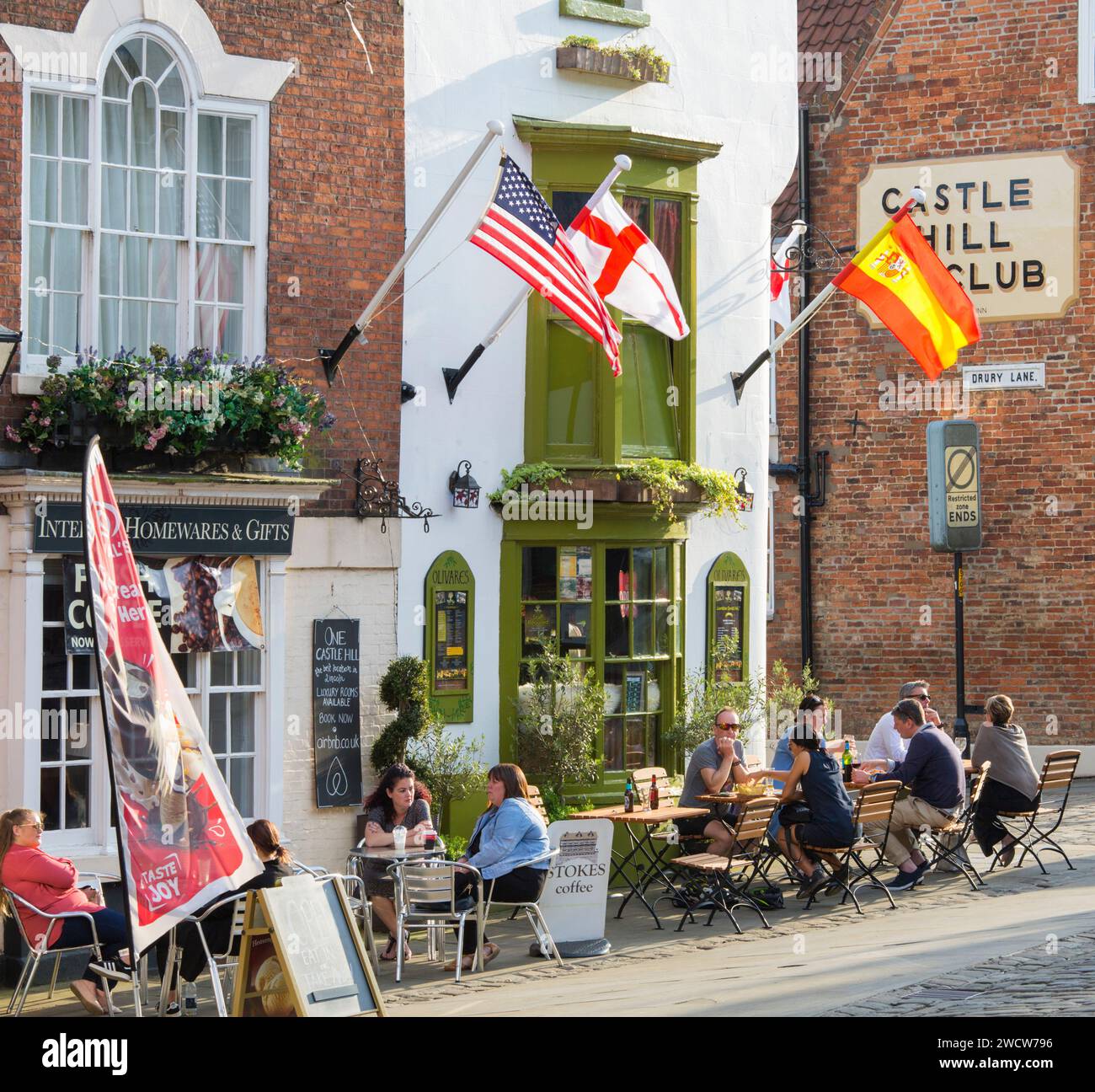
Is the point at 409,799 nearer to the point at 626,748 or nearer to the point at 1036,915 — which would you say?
the point at 626,748

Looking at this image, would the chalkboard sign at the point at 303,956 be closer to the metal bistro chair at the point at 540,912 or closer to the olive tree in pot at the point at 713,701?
the metal bistro chair at the point at 540,912

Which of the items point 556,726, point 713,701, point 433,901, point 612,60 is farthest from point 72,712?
point 612,60

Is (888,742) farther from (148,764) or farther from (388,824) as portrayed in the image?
(148,764)

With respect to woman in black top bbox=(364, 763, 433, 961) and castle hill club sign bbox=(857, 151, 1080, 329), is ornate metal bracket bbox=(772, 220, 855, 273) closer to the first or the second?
castle hill club sign bbox=(857, 151, 1080, 329)

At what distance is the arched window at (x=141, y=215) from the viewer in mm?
11930

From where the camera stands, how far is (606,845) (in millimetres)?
11961

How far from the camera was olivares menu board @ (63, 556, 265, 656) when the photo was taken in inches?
464

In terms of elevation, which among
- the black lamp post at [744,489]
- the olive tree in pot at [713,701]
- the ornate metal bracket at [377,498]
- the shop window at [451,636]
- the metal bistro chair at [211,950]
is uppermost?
the black lamp post at [744,489]

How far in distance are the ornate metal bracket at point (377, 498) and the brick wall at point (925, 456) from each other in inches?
362

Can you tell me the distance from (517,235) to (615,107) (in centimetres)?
309

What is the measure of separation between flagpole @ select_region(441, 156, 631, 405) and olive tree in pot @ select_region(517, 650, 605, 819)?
233 centimetres

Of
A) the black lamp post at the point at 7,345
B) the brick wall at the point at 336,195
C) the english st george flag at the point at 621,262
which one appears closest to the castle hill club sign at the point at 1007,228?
the english st george flag at the point at 621,262

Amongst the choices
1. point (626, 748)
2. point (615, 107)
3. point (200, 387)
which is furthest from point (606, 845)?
point (615, 107)

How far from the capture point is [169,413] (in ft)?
38.6
